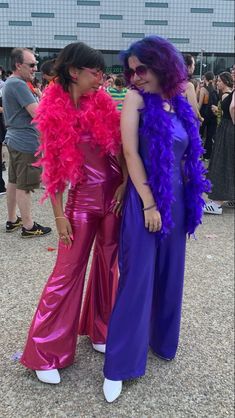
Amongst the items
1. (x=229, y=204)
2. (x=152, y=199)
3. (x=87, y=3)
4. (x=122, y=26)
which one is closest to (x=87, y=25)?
(x=87, y=3)

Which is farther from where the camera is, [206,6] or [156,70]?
[206,6]

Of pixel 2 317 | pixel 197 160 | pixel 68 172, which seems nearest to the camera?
pixel 68 172

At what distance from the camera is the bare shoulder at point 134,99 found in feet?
6.07

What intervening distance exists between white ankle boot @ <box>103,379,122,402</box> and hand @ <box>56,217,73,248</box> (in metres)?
0.75

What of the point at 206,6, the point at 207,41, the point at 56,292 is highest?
the point at 206,6

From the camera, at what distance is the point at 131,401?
6.82 ft

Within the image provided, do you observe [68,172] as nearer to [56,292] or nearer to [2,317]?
[56,292]

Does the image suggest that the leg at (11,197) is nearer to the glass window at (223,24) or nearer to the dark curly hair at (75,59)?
the dark curly hair at (75,59)

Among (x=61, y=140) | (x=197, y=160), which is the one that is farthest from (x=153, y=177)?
(x=61, y=140)

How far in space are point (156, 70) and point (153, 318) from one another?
4.55 feet

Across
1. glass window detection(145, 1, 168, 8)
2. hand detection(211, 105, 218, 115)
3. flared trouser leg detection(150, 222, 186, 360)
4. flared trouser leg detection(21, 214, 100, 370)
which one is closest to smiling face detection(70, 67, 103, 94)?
flared trouser leg detection(21, 214, 100, 370)

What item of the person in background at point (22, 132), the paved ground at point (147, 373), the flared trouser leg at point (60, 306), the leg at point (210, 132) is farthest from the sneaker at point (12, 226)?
the leg at point (210, 132)

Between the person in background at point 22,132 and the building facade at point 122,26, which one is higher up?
the building facade at point 122,26

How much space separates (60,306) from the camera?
84.0 inches
